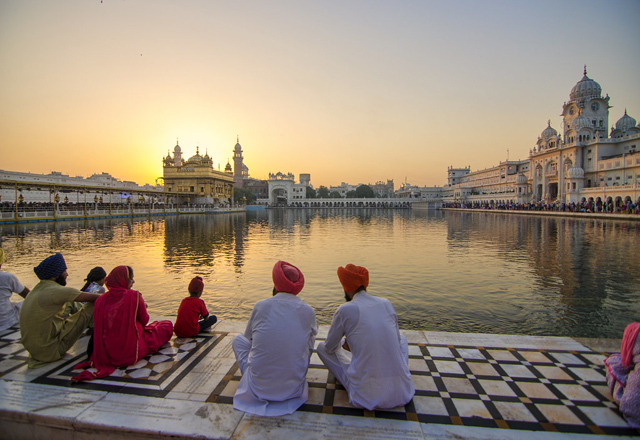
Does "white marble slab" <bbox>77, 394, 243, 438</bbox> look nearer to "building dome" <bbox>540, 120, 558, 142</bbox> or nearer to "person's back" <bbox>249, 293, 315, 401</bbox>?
"person's back" <bbox>249, 293, 315, 401</bbox>

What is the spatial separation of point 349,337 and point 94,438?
1.88m

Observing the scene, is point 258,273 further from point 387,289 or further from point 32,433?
point 32,433

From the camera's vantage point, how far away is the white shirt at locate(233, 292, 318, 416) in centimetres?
252

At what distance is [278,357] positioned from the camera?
2.53 meters

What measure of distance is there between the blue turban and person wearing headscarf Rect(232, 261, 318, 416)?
2.08 meters

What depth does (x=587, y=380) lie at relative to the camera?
298 centimetres

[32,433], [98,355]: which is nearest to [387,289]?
[98,355]

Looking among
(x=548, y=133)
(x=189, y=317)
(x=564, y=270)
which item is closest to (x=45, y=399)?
(x=189, y=317)

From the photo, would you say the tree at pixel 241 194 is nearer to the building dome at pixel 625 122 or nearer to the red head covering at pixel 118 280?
the building dome at pixel 625 122

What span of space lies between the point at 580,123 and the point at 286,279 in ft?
194

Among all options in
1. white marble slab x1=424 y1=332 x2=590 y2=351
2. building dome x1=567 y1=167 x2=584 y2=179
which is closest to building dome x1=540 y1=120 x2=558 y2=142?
building dome x1=567 y1=167 x2=584 y2=179

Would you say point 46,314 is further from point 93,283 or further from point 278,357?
point 278,357

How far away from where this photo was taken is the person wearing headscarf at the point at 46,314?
3.17 m

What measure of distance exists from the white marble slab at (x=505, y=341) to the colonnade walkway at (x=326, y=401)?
0.06 meters
